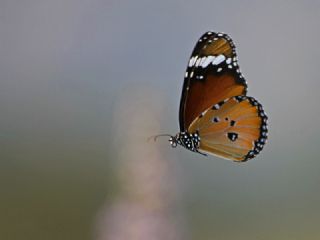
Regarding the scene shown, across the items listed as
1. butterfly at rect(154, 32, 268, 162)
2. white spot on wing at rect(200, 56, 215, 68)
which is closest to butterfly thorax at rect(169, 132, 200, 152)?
butterfly at rect(154, 32, 268, 162)

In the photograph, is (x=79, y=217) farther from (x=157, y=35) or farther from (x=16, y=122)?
(x=157, y=35)

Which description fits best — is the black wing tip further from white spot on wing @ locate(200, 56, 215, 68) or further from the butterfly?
white spot on wing @ locate(200, 56, 215, 68)

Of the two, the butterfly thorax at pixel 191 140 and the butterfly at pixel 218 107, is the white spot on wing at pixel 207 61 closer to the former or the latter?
the butterfly at pixel 218 107

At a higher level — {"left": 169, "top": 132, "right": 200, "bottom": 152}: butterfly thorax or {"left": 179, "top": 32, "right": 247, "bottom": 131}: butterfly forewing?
{"left": 179, "top": 32, "right": 247, "bottom": 131}: butterfly forewing

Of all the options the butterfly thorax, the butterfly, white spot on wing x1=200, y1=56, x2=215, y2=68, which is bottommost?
the butterfly thorax

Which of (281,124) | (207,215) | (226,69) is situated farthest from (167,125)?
(226,69)

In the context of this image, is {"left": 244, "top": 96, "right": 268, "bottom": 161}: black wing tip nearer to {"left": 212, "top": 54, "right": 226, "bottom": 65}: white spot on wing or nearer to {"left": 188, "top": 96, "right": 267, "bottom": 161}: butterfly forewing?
{"left": 188, "top": 96, "right": 267, "bottom": 161}: butterfly forewing

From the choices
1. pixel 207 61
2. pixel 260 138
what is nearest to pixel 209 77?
pixel 207 61
